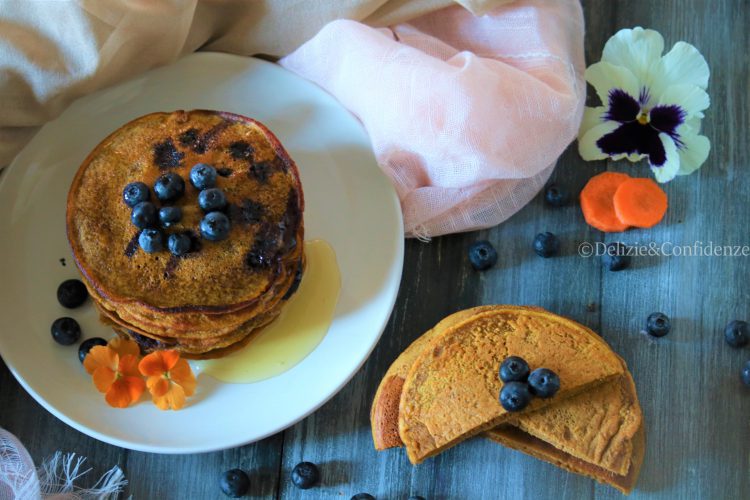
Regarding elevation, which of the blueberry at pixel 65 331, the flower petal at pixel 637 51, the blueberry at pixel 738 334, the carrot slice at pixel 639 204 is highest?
the flower petal at pixel 637 51

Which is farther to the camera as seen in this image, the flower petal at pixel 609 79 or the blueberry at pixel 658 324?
the flower petal at pixel 609 79

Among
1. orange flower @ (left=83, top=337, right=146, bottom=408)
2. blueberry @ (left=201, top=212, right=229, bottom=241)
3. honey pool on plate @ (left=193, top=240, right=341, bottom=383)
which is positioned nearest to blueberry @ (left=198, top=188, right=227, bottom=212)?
blueberry @ (left=201, top=212, right=229, bottom=241)

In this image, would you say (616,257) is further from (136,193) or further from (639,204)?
(136,193)

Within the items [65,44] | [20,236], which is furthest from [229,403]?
[65,44]

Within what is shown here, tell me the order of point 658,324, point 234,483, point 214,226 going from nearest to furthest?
1. point 214,226
2. point 234,483
3. point 658,324

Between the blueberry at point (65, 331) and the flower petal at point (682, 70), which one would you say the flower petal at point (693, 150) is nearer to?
the flower petal at point (682, 70)

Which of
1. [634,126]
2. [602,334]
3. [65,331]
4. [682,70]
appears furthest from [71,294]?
[682,70]

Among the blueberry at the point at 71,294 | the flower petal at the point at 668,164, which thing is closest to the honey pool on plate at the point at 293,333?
the blueberry at the point at 71,294
